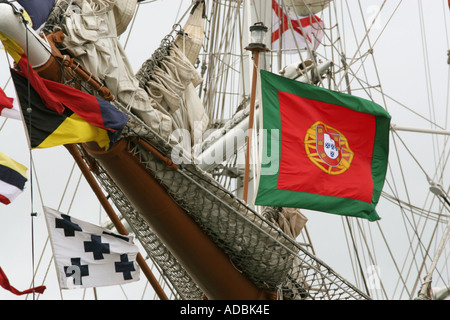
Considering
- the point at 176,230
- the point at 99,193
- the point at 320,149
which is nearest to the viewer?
the point at 176,230

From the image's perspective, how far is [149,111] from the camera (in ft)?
35.2

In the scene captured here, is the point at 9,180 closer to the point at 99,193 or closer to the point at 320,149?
the point at 99,193

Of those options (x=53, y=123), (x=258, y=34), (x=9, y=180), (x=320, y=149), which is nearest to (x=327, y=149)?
(x=320, y=149)

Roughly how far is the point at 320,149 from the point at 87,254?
267cm

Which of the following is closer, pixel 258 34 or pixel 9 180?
pixel 9 180

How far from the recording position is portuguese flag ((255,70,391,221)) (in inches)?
445

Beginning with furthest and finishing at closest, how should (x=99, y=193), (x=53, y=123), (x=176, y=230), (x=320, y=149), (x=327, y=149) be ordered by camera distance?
(x=327, y=149), (x=320, y=149), (x=99, y=193), (x=176, y=230), (x=53, y=123)

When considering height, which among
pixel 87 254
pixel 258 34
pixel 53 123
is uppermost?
pixel 258 34

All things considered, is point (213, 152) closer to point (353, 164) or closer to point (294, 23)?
point (353, 164)

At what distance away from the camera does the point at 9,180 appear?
35.4ft

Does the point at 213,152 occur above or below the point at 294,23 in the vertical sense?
below

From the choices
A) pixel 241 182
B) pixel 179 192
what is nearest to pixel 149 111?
pixel 179 192

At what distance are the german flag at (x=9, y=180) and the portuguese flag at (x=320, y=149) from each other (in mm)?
2282
